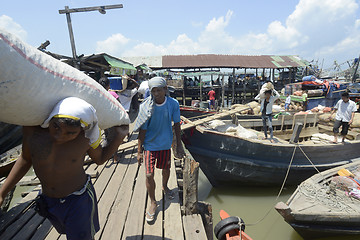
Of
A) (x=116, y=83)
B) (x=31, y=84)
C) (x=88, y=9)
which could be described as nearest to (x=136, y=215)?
(x=31, y=84)

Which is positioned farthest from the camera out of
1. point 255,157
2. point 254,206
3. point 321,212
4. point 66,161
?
point 254,206

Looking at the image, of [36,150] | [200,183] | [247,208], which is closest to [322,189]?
[247,208]

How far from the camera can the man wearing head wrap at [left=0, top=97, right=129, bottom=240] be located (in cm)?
112

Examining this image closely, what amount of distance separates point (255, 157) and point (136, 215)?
3.80 metres

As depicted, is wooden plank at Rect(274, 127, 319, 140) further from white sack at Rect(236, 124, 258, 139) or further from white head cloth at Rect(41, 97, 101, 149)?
white head cloth at Rect(41, 97, 101, 149)

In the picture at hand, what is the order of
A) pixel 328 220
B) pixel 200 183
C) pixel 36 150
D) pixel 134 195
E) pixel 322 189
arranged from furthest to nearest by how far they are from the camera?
Answer: pixel 200 183, pixel 322 189, pixel 328 220, pixel 134 195, pixel 36 150

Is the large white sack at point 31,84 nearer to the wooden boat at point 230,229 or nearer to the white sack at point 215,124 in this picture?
the wooden boat at point 230,229

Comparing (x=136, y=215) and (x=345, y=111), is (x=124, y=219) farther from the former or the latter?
(x=345, y=111)

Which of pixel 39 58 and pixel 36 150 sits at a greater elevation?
pixel 39 58

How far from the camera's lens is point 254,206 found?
5.34m

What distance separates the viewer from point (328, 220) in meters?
3.47

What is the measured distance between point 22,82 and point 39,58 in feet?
0.53

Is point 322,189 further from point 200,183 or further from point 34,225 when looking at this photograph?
point 34,225

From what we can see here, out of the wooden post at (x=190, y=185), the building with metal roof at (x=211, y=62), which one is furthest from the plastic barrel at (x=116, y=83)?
the building with metal roof at (x=211, y=62)
